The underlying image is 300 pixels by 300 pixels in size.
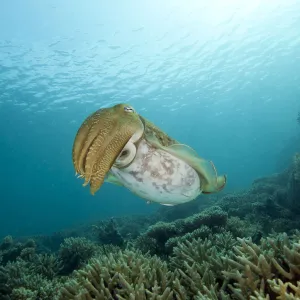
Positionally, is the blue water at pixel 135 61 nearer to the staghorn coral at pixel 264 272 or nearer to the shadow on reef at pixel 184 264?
the shadow on reef at pixel 184 264

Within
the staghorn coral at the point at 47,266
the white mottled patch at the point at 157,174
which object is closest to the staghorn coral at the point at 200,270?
the white mottled patch at the point at 157,174

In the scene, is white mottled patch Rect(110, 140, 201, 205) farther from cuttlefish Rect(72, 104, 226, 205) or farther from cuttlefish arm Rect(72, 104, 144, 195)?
cuttlefish arm Rect(72, 104, 144, 195)

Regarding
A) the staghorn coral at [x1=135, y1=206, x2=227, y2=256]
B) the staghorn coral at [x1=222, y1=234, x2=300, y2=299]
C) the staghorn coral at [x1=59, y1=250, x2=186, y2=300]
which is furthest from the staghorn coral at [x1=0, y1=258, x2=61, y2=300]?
the staghorn coral at [x1=222, y1=234, x2=300, y2=299]

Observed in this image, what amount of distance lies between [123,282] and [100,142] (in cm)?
190

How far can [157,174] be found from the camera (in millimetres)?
2525

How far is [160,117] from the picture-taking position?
60.4m

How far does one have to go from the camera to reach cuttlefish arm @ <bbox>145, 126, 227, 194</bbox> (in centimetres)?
250

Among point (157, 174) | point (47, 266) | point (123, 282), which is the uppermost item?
point (157, 174)

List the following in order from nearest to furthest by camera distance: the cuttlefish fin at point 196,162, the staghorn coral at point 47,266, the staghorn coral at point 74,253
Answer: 1. the cuttlefish fin at point 196,162
2. the staghorn coral at point 47,266
3. the staghorn coral at point 74,253

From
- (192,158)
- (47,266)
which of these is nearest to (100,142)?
(192,158)

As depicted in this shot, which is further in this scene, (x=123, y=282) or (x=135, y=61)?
(x=135, y=61)

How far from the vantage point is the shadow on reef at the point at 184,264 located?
2660 millimetres

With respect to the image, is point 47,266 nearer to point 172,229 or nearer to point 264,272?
point 172,229

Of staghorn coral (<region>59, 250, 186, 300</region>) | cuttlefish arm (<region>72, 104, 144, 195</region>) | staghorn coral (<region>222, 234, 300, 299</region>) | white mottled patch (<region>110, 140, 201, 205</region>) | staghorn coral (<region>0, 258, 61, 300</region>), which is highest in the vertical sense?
cuttlefish arm (<region>72, 104, 144, 195</region>)
